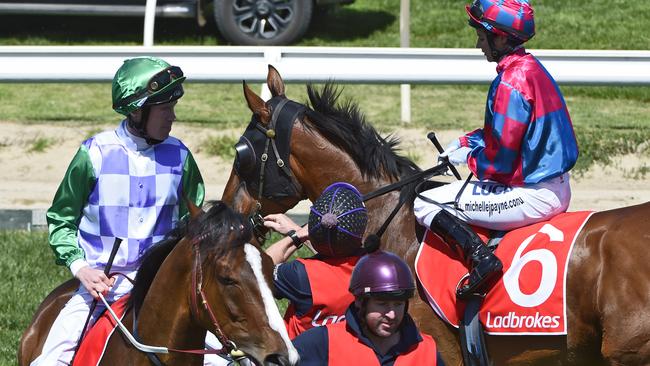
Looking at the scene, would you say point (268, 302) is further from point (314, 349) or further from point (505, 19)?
point (505, 19)

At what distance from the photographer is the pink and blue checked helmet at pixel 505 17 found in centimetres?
576

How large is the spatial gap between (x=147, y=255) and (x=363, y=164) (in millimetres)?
1582

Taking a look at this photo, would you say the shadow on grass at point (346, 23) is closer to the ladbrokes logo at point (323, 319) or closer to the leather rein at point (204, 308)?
the ladbrokes logo at point (323, 319)

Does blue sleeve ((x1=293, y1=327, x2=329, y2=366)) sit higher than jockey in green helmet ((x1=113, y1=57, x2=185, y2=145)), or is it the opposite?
jockey in green helmet ((x1=113, y1=57, x2=185, y2=145))

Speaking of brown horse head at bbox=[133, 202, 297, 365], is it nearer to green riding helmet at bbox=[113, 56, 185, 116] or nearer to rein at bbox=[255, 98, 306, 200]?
green riding helmet at bbox=[113, 56, 185, 116]

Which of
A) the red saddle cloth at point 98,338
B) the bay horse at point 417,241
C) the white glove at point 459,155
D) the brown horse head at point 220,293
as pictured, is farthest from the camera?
the white glove at point 459,155

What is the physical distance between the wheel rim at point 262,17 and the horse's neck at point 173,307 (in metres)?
9.74

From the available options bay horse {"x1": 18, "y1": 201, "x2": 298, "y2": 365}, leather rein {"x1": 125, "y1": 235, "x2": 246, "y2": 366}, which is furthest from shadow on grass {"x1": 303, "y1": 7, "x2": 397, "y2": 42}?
leather rein {"x1": 125, "y1": 235, "x2": 246, "y2": 366}

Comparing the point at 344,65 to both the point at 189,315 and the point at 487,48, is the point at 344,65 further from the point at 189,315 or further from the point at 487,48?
the point at 189,315

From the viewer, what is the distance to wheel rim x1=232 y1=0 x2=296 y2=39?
1441 centimetres

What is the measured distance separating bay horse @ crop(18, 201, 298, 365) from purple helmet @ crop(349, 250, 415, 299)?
0.33m

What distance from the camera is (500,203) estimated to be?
5793 mm

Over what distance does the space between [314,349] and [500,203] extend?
1.61 metres

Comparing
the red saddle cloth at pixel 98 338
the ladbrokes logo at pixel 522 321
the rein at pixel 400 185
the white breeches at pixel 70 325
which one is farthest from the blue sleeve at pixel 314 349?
the rein at pixel 400 185
